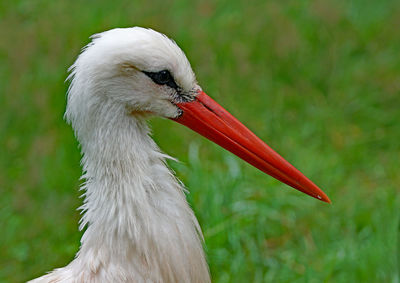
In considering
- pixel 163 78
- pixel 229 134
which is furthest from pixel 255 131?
pixel 163 78

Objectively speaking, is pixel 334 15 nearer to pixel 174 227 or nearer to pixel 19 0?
pixel 19 0

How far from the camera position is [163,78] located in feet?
7.25

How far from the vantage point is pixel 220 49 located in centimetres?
547

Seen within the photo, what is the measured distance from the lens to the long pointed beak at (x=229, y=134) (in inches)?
92.5

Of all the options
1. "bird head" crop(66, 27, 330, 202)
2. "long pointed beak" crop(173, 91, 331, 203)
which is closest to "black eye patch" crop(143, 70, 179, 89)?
"bird head" crop(66, 27, 330, 202)

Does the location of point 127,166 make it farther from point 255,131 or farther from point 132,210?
point 255,131

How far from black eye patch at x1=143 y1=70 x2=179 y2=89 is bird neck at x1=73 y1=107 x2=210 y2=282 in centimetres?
16

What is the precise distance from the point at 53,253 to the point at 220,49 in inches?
97.1

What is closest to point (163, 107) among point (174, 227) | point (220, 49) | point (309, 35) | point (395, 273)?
point (174, 227)

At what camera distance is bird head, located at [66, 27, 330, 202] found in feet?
6.95

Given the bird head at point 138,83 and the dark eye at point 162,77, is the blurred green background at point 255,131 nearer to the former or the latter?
the bird head at point 138,83

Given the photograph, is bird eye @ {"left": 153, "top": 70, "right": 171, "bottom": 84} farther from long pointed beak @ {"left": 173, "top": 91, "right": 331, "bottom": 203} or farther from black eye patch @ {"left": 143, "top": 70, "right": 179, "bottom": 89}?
long pointed beak @ {"left": 173, "top": 91, "right": 331, "bottom": 203}

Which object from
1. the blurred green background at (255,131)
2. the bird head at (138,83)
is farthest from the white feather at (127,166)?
the blurred green background at (255,131)

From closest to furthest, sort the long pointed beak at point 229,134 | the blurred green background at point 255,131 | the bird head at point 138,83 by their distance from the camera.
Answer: the bird head at point 138,83, the long pointed beak at point 229,134, the blurred green background at point 255,131
